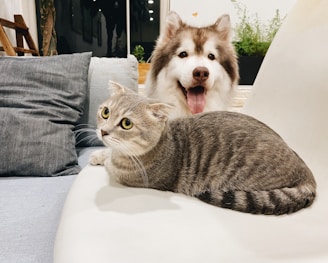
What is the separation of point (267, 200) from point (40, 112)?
983 mm

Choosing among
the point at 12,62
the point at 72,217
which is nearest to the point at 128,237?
the point at 72,217

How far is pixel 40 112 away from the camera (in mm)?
1268

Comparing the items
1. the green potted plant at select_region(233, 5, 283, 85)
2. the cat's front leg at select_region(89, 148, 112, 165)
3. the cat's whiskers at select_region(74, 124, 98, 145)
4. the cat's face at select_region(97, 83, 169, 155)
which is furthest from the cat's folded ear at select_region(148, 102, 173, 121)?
the green potted plant at select_region(233, 5, 283, 85)

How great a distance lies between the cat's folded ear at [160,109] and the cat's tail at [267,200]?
0.26 meters

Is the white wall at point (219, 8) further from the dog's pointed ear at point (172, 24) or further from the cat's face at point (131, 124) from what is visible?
the cat's face at point (131, 124)

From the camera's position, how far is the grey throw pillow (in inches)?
46.6

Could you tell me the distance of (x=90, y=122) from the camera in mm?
1502

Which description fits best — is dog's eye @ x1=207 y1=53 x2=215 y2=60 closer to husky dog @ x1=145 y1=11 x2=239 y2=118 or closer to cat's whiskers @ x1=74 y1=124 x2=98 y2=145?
husky dog @ x1=145 y1=11 x2=239 y2=118

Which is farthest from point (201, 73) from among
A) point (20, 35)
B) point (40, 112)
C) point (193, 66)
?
point (20, 35)

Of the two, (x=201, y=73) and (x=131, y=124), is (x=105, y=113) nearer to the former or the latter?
(x=131, y=124)

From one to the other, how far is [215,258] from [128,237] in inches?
7.0

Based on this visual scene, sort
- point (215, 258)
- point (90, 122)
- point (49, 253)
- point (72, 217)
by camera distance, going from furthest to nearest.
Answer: point (90, 122) → point (49, 253) → point (72, 217) → point (215, 258)

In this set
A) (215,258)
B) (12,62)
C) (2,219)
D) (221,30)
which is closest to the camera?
(215,258)

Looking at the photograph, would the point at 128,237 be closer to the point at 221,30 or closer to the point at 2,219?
the point at 2,219
